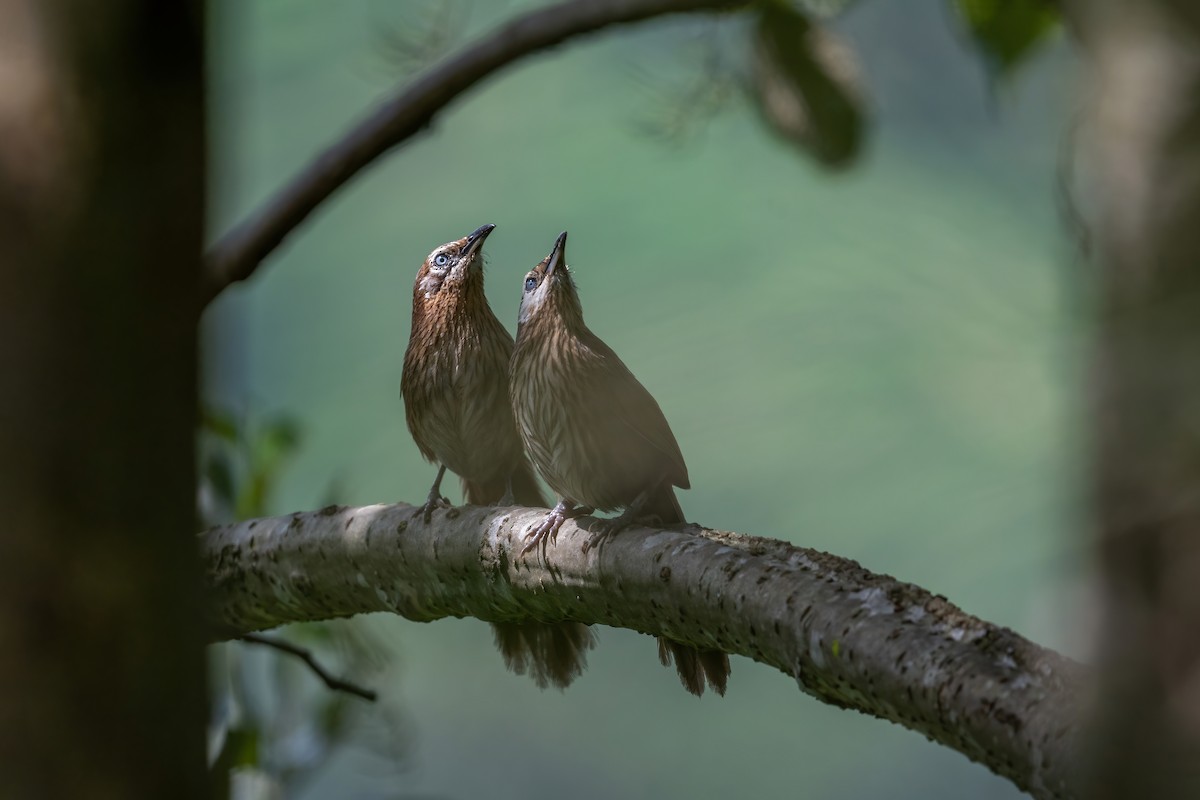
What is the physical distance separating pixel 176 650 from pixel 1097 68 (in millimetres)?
939

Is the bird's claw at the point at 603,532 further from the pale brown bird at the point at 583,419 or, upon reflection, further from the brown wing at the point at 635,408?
the brown wing at the point at 635,408

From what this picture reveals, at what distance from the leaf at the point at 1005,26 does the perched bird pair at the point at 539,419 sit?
1.11 m

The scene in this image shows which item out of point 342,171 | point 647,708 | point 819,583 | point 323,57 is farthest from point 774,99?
point 323,57

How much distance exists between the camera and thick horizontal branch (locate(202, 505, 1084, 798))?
150 cm

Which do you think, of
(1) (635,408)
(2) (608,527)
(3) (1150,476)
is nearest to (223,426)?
(1) (635,408)

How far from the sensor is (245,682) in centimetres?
430

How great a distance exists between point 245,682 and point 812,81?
9.44ft

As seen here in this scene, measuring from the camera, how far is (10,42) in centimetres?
110

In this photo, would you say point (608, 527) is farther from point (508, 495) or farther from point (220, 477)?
point (220, 477)

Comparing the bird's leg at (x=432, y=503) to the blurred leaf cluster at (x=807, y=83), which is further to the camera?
the blurred leaf cluster at (x=807, y=83)

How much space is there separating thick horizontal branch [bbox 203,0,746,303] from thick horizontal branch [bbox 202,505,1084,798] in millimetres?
745

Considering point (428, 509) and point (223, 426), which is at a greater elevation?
point (223, 426)

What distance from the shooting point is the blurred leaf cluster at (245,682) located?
3.97 m

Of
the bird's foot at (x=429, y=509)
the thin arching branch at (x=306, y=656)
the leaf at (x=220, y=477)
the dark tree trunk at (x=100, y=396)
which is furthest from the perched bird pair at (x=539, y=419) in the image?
the dark tree trunk at (x=100, y=396)
